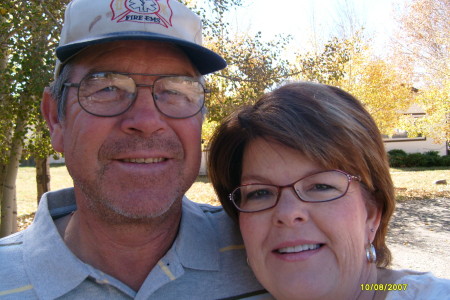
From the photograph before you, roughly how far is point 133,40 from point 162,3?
0.26 m

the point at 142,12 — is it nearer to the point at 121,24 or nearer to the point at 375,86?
the point at 121,24

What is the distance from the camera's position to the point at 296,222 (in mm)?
1788

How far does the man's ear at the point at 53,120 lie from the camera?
7.10 feet

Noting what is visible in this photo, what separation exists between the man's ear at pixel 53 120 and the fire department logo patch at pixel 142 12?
649mm

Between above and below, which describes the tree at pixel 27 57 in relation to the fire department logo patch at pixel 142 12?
above

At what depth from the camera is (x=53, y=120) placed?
2.25 m

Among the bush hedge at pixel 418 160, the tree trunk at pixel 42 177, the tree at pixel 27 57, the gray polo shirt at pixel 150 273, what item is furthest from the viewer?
the bush hedge at pixel 418 160

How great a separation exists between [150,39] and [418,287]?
1670 millimetres

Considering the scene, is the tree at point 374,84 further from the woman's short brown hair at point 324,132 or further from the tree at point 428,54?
the woman's short brown hair at point 324,132

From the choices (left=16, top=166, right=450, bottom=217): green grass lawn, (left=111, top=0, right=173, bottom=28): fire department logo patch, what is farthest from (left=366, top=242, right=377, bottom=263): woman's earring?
(left=16, top=166, right=450, bottom=217): green grass lawn

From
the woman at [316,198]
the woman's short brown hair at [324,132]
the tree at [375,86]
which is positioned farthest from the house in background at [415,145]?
the woman at [316,198]

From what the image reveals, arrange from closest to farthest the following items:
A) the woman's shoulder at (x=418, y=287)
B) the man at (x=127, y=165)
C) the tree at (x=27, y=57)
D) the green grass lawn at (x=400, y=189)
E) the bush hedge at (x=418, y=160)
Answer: the woman's shoulder at (x=418, y=287), the man at (x=127, y=165), the tree at (x=27, y=57), the green grass lawn at (x=400, y=189), the bush hedge at (x=418, y=160)

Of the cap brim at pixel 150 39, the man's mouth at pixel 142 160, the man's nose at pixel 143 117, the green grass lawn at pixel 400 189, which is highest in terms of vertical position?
the cap brim at pixel 150 39

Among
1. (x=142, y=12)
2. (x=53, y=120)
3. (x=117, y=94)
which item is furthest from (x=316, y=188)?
(x=53, y=120)
